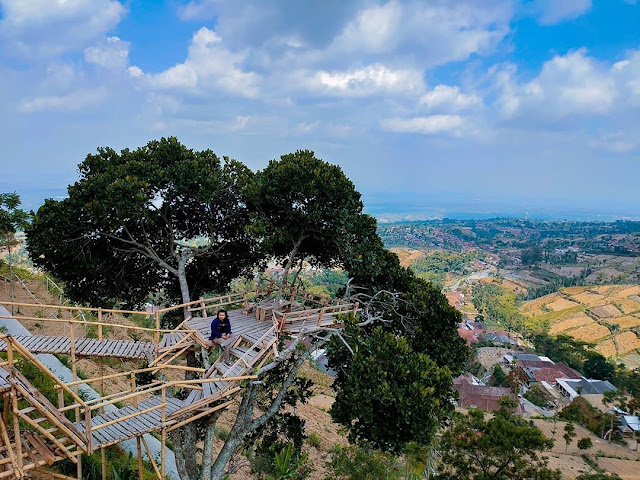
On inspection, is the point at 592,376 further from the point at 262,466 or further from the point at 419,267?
the point at 419,267

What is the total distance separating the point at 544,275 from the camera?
132m

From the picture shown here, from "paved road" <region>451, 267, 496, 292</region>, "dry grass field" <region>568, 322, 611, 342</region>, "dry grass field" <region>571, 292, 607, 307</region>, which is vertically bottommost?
"dry grass field" <region>568, 322, 611, 342</region>

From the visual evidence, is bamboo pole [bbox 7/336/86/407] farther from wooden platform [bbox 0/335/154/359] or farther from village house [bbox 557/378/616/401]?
village house [bbox 557/378/616/401]

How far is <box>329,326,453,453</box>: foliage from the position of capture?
9031 millimetres

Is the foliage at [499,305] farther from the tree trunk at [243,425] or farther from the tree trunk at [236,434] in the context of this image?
the tree trunk at [236,434]

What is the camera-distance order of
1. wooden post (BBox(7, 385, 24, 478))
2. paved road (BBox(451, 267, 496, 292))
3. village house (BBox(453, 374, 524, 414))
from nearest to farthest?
1. wooden post (BBox(7, 385, 24, 478))
2. village house (BBox(453, 374, 524, 414))
3. paved road (BBox(451, 267, 496, 292))

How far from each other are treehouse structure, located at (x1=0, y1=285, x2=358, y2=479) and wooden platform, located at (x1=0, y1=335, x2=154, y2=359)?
0.02 metres

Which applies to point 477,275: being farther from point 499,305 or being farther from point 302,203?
point 302,203

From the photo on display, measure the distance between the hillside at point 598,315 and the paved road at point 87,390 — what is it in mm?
81927

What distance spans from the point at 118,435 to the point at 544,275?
146845 millimetres

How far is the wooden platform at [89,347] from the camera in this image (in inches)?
358

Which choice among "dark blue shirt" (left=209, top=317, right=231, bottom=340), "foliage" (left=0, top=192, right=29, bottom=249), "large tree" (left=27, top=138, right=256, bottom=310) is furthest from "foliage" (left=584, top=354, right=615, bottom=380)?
"foliage" (left=0, top=192, right=29, bottom=249)

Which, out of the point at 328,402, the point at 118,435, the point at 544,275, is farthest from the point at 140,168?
the point at 544,275

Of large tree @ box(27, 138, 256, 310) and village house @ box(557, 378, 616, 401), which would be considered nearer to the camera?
large tree @ box(27, 138, 256, 310)
